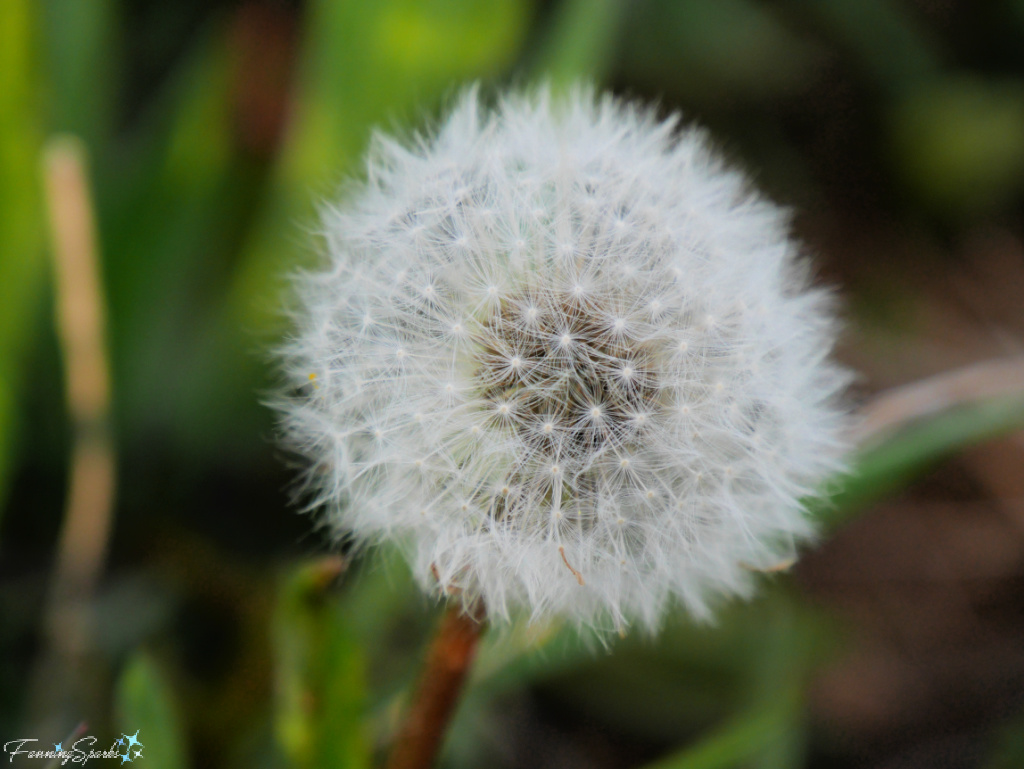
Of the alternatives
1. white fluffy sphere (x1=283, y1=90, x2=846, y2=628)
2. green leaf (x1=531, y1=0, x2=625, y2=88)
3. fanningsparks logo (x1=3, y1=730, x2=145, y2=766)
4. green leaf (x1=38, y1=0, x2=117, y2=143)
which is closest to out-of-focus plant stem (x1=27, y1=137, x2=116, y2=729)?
fanningsparks logo (x1=3, y1=730, x2=145, y2=766)

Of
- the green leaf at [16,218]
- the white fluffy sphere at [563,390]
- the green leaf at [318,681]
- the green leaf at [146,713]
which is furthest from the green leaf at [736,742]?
the green leaf at [16,218]

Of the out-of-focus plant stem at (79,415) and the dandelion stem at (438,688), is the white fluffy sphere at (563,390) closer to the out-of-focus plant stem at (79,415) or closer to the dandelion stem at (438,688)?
the dandelion stem at (438,688)

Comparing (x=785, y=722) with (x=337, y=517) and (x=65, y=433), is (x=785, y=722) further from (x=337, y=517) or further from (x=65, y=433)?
(x=65, y=433)

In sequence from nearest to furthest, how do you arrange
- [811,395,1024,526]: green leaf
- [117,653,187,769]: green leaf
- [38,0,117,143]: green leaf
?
[117,653,187,769]: green leaf < [811,395,1024,526]: green leaf < [38,0,117,143]: green leaf

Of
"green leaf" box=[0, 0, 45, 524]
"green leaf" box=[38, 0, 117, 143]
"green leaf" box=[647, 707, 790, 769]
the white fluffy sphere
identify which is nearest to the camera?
the white fluffy sphere

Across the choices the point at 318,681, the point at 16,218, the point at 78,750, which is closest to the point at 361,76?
the point at 16,218

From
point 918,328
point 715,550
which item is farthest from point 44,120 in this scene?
point 918,328

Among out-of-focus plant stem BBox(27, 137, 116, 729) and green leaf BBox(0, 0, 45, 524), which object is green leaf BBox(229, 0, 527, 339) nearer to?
out-of-focus plant stem BBox(27, 137, 116, 729)
